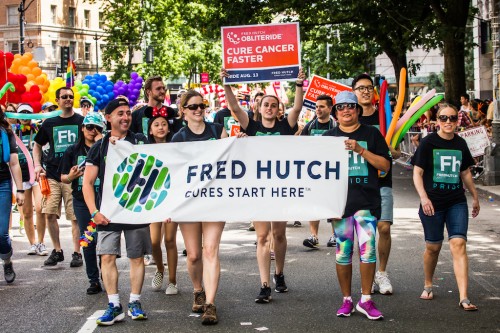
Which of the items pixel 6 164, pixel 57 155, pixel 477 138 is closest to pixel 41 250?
pixel 57 155

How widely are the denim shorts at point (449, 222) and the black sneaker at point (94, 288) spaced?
3188 mm

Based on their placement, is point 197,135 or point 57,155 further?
point 57,155

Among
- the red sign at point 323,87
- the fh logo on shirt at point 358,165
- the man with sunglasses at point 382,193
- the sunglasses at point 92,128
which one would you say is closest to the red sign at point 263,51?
the man with sunglasses at point 382,193

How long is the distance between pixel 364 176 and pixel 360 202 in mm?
235

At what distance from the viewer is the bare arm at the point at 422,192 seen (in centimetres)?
837

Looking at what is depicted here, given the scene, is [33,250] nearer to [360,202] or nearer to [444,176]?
[360,202]

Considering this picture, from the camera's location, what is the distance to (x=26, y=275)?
10.6 metres

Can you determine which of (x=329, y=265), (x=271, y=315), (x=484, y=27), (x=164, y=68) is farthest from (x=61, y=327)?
(x=164, y=68)

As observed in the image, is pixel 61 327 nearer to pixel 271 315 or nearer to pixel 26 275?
pixel 271 315

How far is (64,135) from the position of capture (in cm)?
1084

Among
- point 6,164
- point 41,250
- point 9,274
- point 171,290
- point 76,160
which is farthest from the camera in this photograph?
point 41,250

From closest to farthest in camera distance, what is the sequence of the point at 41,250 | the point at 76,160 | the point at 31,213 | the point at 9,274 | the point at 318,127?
the point at 76,160
the point at 9,274
the point at 318,127
the point at 41,250
the point at 31,213

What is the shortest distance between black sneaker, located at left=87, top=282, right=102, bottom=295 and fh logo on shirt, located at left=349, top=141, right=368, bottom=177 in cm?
288

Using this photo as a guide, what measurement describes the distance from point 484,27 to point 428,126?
46.3ft
